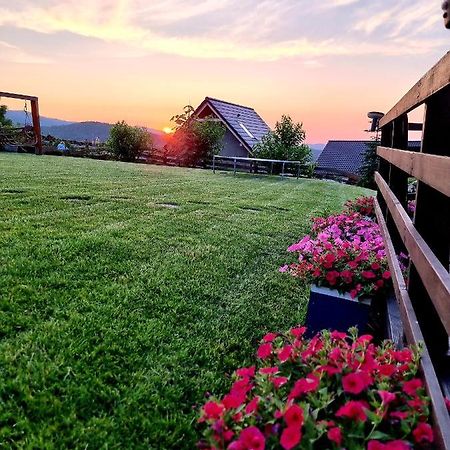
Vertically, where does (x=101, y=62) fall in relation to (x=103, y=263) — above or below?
above

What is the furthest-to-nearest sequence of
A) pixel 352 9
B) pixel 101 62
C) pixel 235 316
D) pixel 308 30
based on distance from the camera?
1. pixel 101 62
2. pixel 308 30
3. pixel 352 9
4. pixel 235 316

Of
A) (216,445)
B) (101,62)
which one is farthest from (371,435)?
(101,62)

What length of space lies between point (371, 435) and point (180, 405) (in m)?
0.92

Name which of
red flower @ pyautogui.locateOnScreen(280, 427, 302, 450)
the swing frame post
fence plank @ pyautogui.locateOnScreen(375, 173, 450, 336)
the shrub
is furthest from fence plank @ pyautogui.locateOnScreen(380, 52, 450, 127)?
the swing frame post

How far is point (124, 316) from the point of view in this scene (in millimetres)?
2225

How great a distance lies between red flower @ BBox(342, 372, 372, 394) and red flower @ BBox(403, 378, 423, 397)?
119 millimetres

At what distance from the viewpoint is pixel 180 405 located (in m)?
1.61

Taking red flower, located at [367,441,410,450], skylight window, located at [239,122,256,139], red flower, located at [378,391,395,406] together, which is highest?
skylight window, located at [239,122,256,139]

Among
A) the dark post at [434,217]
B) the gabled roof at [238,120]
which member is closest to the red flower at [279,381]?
the dark post at [434,217]

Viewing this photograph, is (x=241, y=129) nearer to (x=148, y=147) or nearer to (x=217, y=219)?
(x=148, y=147)

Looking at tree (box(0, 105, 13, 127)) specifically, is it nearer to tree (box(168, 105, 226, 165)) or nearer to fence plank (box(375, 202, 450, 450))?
tree (box(168, 105, 226, 165))

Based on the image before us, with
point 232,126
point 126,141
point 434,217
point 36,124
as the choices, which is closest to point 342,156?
point 232,126

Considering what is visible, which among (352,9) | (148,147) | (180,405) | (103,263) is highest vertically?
(352,9)

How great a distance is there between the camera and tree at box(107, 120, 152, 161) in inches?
739
